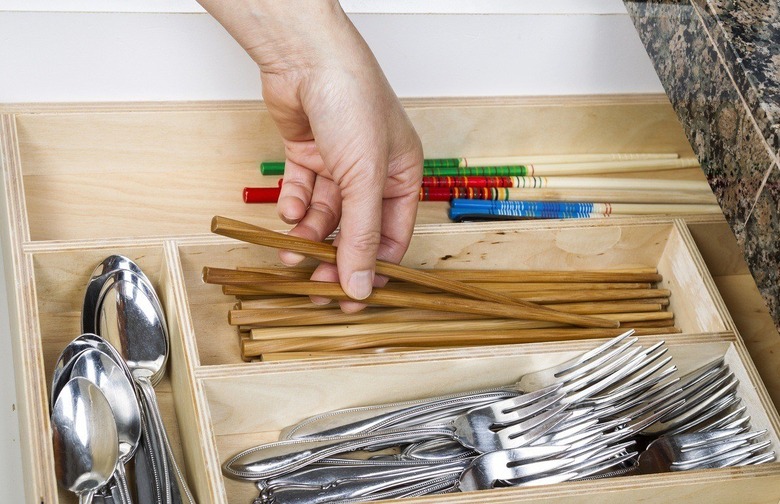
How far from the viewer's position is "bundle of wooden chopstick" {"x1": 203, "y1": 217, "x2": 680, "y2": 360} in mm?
989

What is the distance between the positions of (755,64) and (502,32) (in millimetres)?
579

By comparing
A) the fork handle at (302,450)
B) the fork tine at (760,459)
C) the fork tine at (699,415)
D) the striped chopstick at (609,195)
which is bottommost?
the fork tine at (760,459)

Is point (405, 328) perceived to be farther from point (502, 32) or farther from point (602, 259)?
point (502, 32)

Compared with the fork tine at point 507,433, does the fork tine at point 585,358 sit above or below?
above

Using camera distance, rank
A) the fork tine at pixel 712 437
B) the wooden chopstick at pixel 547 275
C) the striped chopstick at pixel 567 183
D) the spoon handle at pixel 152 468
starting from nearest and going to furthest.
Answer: the spoon handle at pixel 152 468 → the fork tine at pixel 712 437 → the wooden chopstick at pixel 547 275 → the striped chopstick at pixel 567 183

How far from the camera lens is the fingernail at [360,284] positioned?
96 cm

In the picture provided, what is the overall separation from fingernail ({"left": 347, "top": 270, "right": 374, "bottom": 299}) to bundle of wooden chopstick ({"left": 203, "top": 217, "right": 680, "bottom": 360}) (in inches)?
0.7

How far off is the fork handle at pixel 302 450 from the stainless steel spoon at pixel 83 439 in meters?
0.13

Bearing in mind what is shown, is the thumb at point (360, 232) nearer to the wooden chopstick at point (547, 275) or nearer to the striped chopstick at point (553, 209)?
the wooden chopstick at point (547, 275)

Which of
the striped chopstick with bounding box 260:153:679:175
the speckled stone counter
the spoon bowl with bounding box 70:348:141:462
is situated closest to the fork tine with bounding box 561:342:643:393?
the speckled stone counter

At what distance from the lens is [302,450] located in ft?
3.09

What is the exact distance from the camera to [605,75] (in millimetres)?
1334

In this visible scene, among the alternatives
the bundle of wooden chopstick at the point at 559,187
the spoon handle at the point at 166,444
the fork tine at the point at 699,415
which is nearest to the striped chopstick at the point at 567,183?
the bundle of wooden chopstick at the point at 559,187

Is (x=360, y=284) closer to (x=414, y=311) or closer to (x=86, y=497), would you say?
(x=414, y=311)
